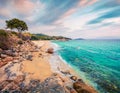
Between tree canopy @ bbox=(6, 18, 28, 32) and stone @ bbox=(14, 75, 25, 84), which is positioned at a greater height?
tree canopy @ bbox=(6, 18, 28, 32)

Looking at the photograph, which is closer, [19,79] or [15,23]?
[19,79]

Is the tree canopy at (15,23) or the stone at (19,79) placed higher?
the tree canopy at (15,23)

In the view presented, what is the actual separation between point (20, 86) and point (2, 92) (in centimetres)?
165

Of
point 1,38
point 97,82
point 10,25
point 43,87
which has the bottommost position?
point 97,82

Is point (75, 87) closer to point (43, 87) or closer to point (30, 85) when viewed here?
point (43, 87)

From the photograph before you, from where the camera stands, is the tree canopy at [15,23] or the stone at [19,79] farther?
the tree canopy at [15,23]

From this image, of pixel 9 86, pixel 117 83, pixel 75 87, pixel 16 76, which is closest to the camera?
pixel 9 86

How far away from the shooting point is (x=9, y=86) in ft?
39.2

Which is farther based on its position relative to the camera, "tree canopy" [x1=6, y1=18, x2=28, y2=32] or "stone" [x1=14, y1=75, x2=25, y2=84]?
"tree canopy" [x1=6, y1=18, x2=28, y2=32]

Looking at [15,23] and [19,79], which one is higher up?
[15,23]

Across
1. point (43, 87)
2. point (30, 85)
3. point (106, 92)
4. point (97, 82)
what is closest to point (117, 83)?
point (97, 82)

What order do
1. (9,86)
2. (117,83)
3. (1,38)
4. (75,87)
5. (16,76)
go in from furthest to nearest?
(1,38)
(117,83)
(16,76)
(75,87)
(9,86)

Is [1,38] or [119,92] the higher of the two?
[1,38]

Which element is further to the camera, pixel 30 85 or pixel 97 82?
pixel 97 82
